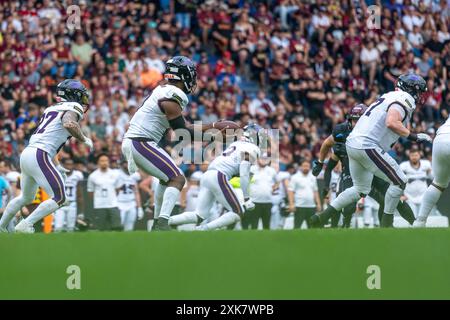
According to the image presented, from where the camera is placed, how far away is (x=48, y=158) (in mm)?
12180

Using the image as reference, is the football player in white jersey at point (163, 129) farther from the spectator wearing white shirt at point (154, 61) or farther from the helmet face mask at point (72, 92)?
the spectator wearing white shirt at point (154, 61)

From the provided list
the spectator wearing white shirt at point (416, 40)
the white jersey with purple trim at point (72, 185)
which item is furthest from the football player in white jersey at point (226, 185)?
the spectator wearing white shirt at point (416, 40)

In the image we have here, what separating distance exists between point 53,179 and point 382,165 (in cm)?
364

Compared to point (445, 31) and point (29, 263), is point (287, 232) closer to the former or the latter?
point (29, 263)

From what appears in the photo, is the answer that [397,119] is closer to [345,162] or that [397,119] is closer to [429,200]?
[429,200]

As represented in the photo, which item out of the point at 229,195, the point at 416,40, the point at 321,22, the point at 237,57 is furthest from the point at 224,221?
the point at 416,40

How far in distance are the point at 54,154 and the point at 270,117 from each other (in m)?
10.3

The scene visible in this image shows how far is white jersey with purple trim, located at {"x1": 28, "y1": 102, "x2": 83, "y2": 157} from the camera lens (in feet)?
40.2

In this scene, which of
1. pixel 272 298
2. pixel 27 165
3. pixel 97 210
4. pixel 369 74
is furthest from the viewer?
pixel 369 74

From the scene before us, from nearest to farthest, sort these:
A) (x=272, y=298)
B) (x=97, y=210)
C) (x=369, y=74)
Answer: (x=272, y=298), (x=97, y=210), (x=369, y=74)

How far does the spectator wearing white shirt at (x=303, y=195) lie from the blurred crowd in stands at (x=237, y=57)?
907 mm

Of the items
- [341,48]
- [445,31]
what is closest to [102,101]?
[341,48]

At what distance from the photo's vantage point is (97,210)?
1916cm

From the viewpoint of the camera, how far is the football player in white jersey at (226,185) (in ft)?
46.9
